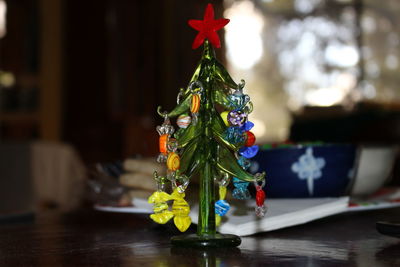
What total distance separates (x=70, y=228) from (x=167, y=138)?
334 mm

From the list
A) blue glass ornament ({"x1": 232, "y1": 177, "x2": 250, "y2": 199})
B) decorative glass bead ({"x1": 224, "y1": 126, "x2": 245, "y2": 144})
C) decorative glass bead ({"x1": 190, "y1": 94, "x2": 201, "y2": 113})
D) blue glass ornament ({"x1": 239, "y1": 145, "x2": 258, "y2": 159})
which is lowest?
blue glass ornament ({"x1": 232, "y1": 177, "x2": 250, "y2": 199})

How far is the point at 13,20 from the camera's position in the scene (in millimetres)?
4121

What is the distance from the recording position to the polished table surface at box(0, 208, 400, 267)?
516mm

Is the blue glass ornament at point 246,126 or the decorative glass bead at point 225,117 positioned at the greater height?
the decorative glass bead at point 225,117

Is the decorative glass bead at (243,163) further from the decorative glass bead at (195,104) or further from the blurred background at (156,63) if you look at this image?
the blurred background at (156,63)

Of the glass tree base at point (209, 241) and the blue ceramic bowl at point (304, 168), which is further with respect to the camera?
the blue ceramic bowl at point (304, 168)

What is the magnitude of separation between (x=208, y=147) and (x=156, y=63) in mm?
4012

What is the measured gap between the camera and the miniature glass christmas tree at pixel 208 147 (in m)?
0.56

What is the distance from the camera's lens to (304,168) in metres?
0.87

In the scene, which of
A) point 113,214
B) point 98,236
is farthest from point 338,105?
point 98,236

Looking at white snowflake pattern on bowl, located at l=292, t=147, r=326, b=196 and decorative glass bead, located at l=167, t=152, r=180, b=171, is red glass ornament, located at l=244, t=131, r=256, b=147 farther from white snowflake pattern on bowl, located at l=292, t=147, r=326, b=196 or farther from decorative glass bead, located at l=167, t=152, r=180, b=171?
white snowflake pattern on bowl, located at l=292, t=147, r=326, b=196

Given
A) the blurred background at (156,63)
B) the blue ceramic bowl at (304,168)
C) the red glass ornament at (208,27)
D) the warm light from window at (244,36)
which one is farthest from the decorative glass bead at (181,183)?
the warm light from window at (244,36)

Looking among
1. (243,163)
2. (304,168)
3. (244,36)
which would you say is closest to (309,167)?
(304,168)

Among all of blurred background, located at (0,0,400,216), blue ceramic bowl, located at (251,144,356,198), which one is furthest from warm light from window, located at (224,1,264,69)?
blue ceramic bowl, located at (251,144,356,198)
